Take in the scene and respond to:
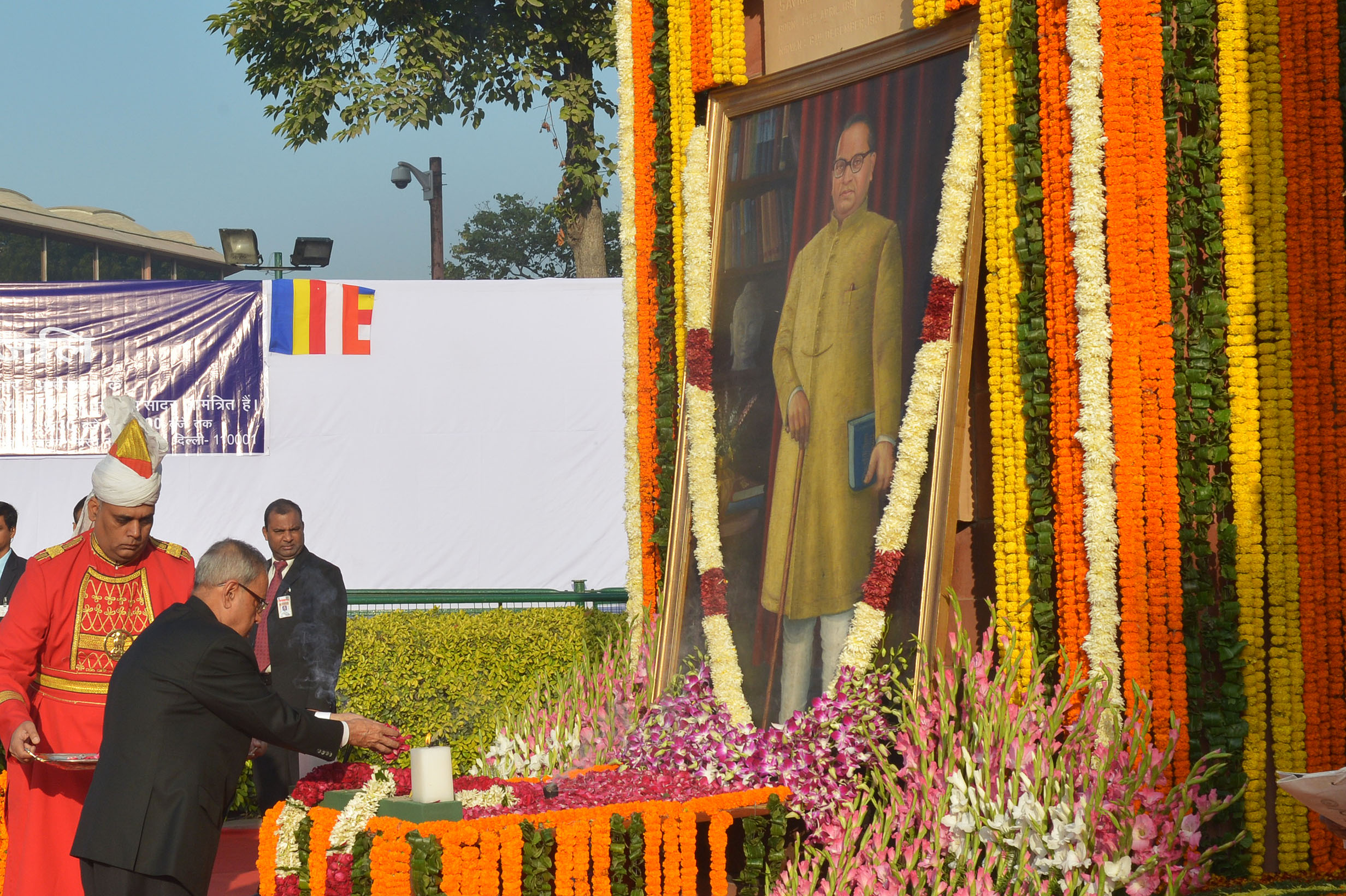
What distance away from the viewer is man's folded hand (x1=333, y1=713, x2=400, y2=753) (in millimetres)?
4637

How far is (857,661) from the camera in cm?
516

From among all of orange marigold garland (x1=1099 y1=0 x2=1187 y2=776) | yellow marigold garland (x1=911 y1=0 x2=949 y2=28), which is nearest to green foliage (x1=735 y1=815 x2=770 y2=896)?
orange marigold garland (x1=1099 y1=0 x2=1187 y2=776)

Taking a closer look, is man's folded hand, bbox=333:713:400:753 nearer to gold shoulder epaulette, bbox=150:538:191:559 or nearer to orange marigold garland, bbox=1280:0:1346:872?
gold shoulder epaulette, bbox=150:538:191:559

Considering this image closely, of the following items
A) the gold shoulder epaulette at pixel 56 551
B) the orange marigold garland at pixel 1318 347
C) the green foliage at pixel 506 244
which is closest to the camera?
the orange marigold garland at pixel 1318 347

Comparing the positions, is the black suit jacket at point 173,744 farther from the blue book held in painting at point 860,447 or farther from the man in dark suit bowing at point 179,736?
the blue book held in painting at point 860,447

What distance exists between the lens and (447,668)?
889 centimetres

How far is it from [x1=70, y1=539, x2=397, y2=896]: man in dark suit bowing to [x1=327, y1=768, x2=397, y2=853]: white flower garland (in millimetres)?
485

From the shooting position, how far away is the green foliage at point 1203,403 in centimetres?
438

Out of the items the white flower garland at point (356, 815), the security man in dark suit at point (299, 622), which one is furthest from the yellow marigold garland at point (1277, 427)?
the security man in dark suit at point (299, 622)

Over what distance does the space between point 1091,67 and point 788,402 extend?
1.90 meters

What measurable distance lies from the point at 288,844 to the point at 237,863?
2.66m

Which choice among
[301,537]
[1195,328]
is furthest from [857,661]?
[301,537]

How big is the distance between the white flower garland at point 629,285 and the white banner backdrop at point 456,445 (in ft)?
21.5

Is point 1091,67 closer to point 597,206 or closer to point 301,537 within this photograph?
point 301,537
